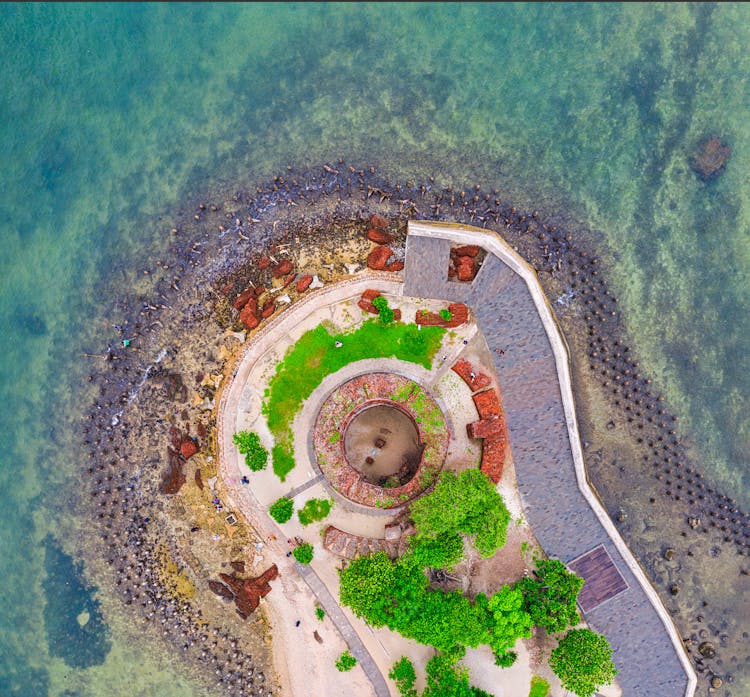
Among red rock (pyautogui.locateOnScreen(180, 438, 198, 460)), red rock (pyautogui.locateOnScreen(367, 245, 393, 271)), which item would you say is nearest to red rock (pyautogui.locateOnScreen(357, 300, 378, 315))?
red rock (pyautogui.locateOnScreen(367, 245, 393, 271))

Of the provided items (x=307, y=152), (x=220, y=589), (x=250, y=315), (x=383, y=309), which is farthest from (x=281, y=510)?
(x=307, y=152)

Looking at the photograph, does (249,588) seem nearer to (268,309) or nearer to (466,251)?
(268,309)

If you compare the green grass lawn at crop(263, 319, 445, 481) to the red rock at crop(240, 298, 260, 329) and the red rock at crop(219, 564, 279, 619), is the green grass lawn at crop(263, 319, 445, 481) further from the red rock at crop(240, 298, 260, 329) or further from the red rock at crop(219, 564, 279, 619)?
the red rock at crop(219, 564, 279, 619)

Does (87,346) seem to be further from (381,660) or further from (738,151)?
(738,151)

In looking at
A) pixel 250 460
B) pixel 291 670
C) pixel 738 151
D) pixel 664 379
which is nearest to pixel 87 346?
pixel 250 460

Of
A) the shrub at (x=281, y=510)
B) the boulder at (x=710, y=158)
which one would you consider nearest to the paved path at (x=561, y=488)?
the boulder at (x=710, y=158)

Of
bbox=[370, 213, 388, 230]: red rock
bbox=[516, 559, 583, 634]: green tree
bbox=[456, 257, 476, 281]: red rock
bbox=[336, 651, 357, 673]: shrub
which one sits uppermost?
bbox=[370, 213, 388, 230]: red rock

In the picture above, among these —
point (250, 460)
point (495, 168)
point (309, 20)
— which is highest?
point (309, 20)
